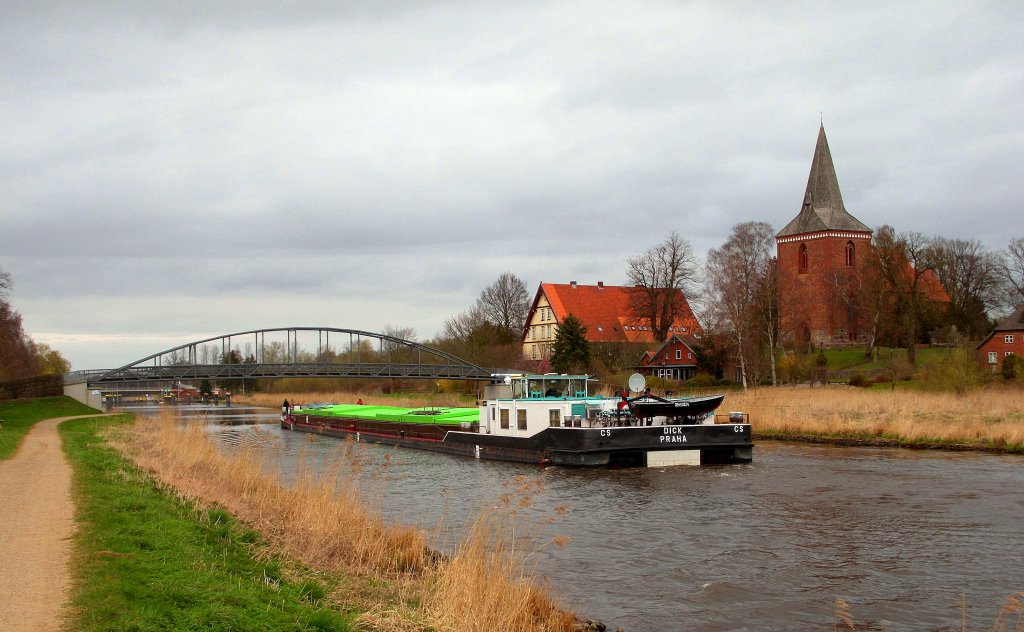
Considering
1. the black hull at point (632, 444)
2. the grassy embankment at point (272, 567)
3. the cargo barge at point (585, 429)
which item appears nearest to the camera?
the grassy embankment at point (272, 567)

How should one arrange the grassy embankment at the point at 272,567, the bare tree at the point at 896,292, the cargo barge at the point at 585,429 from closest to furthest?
1. the grassy embankment at the point at 272,567
2. the cargo barge at the point at 585,429
3. the bare tree at the point at 896,292

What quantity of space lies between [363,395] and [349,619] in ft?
237

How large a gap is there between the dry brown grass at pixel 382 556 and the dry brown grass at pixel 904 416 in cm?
2106

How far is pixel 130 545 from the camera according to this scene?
36.2 ft

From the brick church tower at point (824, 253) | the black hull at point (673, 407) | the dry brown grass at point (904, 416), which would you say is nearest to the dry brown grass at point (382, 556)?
the black hull at point (673, 407)

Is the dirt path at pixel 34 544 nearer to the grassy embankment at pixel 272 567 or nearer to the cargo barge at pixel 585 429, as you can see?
the grassy embankment at pixel 272 567

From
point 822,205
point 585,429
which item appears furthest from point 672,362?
point 585,429

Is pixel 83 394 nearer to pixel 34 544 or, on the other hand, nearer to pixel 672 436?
pixel 672 436

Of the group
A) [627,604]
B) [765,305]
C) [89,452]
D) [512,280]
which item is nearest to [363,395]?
[512,280]

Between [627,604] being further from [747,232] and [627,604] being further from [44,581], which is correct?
[747,232]

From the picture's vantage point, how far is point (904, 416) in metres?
37.0

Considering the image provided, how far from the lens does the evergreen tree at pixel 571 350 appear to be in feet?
225

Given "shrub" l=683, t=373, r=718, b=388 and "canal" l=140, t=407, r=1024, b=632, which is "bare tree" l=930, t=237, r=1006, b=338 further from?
"canal" l=140, t=407, r=1024, b=632

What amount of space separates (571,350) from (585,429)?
4048 cm
